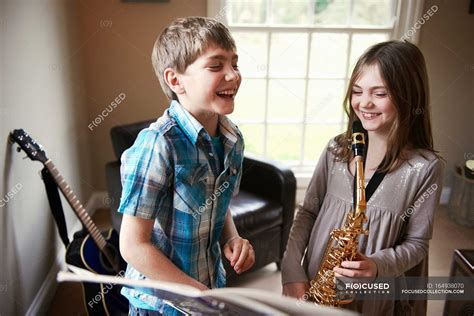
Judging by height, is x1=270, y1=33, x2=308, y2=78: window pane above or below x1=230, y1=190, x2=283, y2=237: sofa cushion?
above

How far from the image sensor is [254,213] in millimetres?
2330

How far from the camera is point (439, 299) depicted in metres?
1.28

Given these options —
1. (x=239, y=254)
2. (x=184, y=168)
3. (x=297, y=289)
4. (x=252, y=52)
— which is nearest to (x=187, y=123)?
(x=184, y=168)

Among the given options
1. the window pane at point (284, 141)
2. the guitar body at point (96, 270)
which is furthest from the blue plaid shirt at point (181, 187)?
the window pane at point (284, 141)

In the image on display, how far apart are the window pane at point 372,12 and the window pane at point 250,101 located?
2.63 ft

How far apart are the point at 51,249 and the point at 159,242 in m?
1.57

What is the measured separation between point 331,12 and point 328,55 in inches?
11.7

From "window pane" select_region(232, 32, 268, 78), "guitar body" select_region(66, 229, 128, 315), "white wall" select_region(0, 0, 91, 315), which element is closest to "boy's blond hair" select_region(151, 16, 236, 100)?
"white wall" select_region(0, 0, 91, 315)

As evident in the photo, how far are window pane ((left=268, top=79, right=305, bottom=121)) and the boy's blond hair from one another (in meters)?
2.21

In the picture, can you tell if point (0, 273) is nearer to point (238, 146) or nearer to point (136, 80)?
point (238, 146)

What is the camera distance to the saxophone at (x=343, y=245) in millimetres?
1104

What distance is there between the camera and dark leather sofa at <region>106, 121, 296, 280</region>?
2.33 meters

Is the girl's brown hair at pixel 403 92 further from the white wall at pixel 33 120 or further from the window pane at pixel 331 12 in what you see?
the window pane at pixel 331 12

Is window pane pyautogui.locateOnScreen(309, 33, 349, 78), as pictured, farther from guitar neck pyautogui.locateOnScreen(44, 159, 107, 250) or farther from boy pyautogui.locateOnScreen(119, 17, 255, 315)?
boy pyautogui.locateOnScreen(119, 17, 255, 315)
